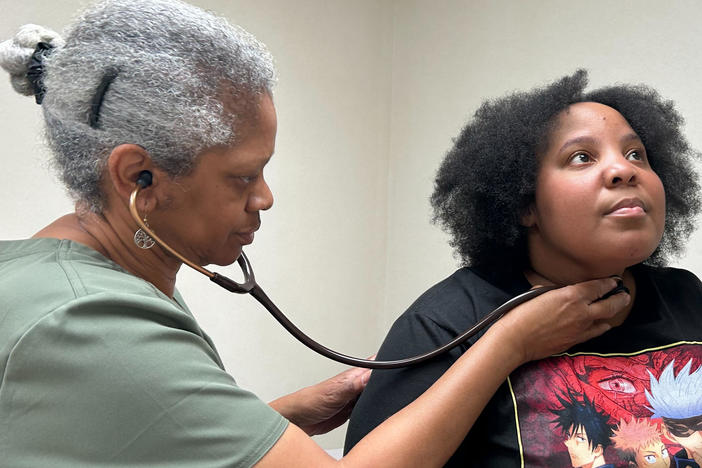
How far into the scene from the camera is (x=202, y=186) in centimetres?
96

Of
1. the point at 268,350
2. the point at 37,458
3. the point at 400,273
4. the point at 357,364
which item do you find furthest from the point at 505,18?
the point at 37,458

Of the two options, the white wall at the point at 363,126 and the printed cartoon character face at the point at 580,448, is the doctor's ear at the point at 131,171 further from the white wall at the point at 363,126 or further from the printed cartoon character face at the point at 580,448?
the white wall at the point at 363,126

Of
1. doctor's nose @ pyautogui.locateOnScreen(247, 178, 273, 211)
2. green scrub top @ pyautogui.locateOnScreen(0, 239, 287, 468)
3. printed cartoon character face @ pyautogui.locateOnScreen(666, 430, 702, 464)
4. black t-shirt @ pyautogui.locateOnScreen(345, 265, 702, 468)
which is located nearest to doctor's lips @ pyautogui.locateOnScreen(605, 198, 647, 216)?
black t-shirt @ pyautogui.locateOnScreen(345, 265, 702, 468)

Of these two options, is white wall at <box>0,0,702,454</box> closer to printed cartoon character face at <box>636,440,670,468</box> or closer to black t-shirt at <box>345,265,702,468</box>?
black t-shirt at <box>345,265,702,468</box>

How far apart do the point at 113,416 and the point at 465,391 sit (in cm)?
48

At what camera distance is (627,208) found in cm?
115

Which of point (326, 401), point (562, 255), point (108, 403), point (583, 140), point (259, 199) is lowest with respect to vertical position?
point (326, 401)

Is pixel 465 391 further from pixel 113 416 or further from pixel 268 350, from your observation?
pixel 268 350

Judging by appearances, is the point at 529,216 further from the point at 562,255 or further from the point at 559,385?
the point at 559,385

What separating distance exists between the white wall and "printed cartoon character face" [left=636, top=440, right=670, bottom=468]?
40.0 inches

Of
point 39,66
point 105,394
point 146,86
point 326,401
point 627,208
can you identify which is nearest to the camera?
point 105,394

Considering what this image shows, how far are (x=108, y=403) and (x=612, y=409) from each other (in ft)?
2.57

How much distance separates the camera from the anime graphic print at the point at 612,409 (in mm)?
1055

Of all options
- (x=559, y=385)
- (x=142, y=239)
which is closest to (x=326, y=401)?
(x=559, y=385)
